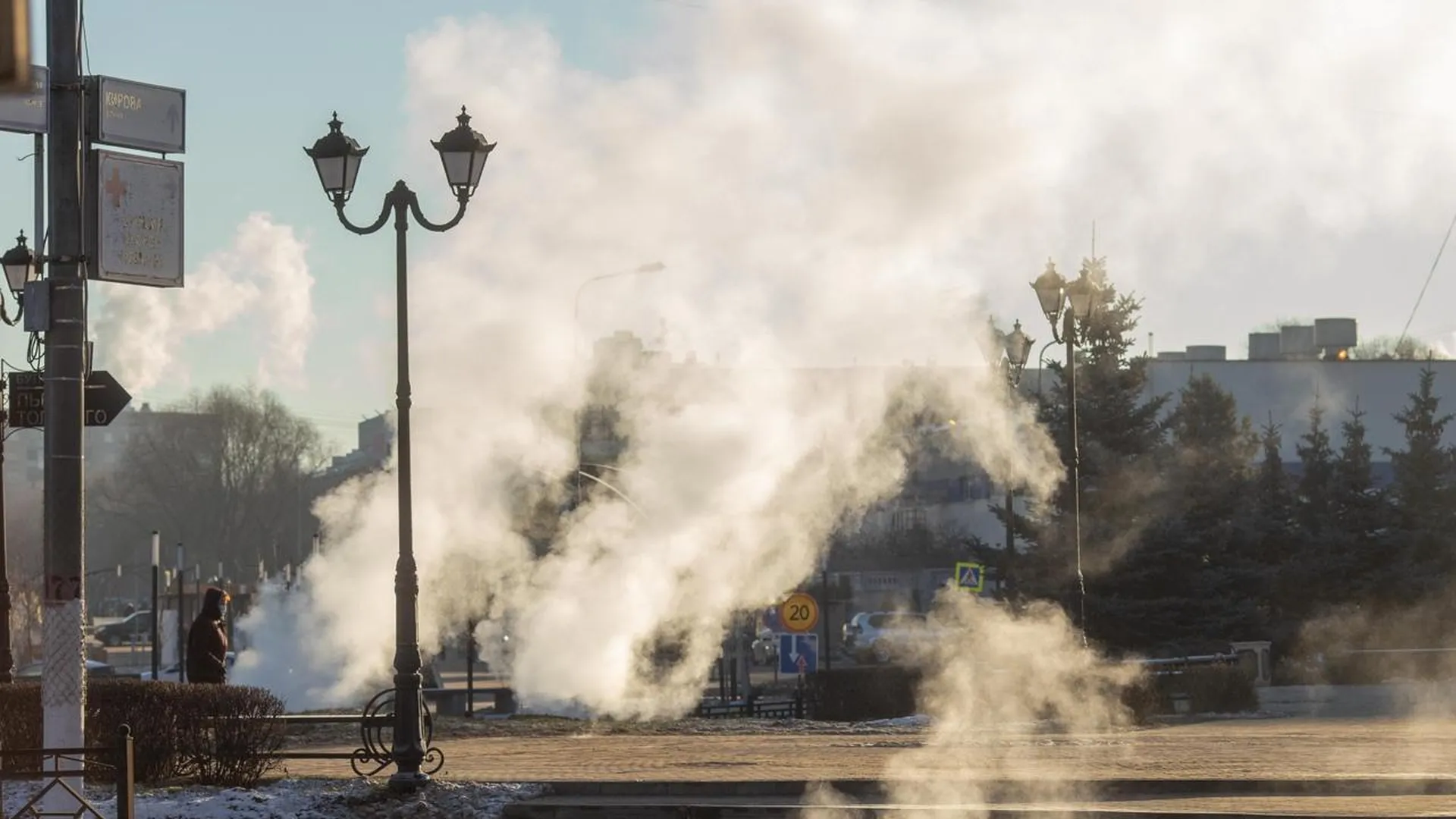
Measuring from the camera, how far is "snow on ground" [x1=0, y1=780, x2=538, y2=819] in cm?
1423

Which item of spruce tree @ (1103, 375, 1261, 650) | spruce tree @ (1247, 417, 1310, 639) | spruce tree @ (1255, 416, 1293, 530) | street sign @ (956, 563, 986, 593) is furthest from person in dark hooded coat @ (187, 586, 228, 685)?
spruce tree @ (1255, 416, 1293, 530)

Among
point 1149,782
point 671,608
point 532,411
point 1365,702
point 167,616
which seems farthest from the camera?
point 167,616

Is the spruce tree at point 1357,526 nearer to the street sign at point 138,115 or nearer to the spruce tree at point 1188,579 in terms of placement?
the spruce tree at point 1188,579

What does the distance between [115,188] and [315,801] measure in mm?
5078

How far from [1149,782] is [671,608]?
21.1m

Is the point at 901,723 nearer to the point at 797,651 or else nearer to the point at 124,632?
the point at 797,651

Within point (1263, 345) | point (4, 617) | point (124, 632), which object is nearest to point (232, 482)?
point (124, 632)

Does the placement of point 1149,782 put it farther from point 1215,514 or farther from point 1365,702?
point 1215,514

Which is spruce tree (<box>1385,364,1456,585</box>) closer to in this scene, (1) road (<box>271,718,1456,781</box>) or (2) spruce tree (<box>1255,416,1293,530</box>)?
(2) spruce tree (<box>1255,416,1293,530</box>)

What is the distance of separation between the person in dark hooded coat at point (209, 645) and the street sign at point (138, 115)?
7.74 meters

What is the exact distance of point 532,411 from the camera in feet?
134

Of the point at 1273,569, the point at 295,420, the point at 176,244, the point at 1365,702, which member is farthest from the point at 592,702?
the point at 295,420

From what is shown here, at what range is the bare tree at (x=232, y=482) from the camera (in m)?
A: 112

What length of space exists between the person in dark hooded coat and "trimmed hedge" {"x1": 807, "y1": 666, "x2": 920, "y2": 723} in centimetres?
1477
